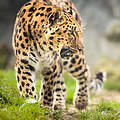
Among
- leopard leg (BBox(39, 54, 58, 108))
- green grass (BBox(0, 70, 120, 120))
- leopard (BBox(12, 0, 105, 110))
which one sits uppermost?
leopard (BBox(12, 0, 105, 110))

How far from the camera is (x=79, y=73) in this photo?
5797 millimetres

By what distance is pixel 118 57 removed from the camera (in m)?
13.0

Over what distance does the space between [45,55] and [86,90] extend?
188cm

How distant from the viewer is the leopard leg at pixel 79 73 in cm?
565

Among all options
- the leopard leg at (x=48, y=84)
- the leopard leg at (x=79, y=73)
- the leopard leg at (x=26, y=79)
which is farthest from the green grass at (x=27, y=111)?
the leopard leg at (x=79, y=73)

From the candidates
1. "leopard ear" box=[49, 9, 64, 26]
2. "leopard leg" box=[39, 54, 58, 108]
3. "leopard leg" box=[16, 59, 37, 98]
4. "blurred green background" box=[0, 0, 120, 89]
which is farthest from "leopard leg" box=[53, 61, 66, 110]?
"blurred green background" box=[0, 0, 120, 89]

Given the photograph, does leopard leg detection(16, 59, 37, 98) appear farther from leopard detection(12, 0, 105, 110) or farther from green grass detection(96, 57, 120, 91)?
green grass detection(96, 57, 120, 91)

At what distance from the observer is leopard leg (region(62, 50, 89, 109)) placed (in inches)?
223

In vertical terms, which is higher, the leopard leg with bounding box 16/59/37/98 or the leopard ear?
the leopard ear

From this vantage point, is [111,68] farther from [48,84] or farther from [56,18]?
[56,18]

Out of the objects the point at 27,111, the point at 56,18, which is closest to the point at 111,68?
the point at 56,18

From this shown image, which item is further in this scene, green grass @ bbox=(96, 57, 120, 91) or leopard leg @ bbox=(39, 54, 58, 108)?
green grass @ bbox=(96, 57, 120, 91)

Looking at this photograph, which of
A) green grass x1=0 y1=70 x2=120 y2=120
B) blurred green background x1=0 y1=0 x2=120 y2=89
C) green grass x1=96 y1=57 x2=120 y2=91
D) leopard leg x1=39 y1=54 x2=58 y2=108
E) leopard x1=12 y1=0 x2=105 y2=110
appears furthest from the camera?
blurred green background x1=0 y1=0 x2=120 y2=89

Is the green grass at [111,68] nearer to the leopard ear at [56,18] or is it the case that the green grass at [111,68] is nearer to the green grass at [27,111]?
the green grass at [27,111]
